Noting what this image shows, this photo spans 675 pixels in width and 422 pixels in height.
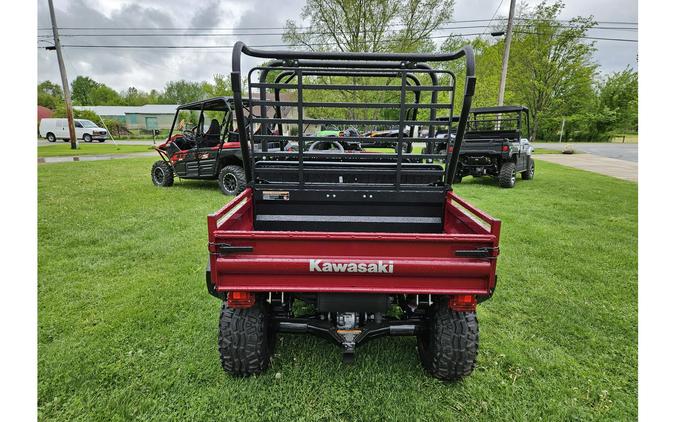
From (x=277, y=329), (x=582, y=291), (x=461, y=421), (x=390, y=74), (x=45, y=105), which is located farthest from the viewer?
(x=45, y=105)

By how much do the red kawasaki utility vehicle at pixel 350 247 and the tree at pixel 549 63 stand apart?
120 ft

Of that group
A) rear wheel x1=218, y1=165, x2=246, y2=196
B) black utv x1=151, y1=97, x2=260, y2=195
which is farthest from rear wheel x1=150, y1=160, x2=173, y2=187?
rear wheel x1=218, y1=165, x2=246, y2=196

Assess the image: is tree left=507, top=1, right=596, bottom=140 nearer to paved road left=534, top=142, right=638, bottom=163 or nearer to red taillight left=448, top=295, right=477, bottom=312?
paved road left=534, top=142, right=638, bottom=163

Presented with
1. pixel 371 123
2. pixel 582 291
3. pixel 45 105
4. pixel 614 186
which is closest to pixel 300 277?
pixel 371 123

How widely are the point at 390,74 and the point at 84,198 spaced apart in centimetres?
740

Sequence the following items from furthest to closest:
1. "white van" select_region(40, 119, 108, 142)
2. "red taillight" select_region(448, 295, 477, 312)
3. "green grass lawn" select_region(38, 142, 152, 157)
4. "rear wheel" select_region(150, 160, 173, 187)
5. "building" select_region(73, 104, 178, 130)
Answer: "building" select_region(73, 104, 178, 130) < "white van" select_region(40, 119, 108, 142) < "green grass lawn" select_region(38, 142, 152, 157) < "rear wheel" select_region(150, 160, 173, 187) < "red taillight" select_region(448, 295, 477, 312)

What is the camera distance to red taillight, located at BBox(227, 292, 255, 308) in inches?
76.5

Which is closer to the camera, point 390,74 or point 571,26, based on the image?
point 390,74

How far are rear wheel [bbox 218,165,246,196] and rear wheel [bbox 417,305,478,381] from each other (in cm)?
651

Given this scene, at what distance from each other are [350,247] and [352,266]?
0.33ft

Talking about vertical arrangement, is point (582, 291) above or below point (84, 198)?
below

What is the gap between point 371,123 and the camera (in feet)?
7.37

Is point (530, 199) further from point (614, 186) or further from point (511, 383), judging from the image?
point (511, 383)

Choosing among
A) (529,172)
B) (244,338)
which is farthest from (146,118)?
(244,338)
